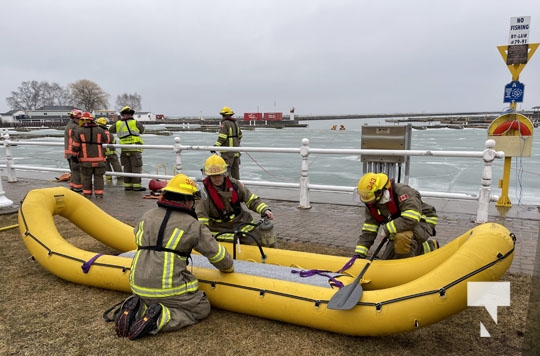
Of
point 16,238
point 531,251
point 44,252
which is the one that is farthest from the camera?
point 16,238

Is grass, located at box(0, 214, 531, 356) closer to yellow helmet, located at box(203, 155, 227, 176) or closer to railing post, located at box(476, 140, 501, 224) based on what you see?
yellow helmet, located at box(203, 155, 227, 176)

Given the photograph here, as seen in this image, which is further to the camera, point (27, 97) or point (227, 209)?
point (27, 97)

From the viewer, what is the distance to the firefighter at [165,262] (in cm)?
284

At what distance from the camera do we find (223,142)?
8.20 m

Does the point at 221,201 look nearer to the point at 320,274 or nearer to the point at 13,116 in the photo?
the point at 320,274

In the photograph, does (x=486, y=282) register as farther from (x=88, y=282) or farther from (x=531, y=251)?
(x=88, y=282)

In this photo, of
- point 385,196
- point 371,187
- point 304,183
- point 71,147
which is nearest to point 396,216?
point 385,196

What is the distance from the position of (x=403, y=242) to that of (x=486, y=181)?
231 cm

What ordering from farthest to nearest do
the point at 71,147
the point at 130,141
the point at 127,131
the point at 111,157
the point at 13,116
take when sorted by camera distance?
the point at 13,116 → the point at 111,157 → the point at 130,141 → the point at 127,131 → the point at 71,147

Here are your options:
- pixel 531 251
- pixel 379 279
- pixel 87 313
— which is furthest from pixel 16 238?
pixel 531 251

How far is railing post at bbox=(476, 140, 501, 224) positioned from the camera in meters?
5.00

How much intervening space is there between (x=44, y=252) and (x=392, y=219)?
3.56 metres

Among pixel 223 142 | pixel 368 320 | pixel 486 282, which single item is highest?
Answer: pixel 223 142

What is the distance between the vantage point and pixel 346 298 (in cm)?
272
